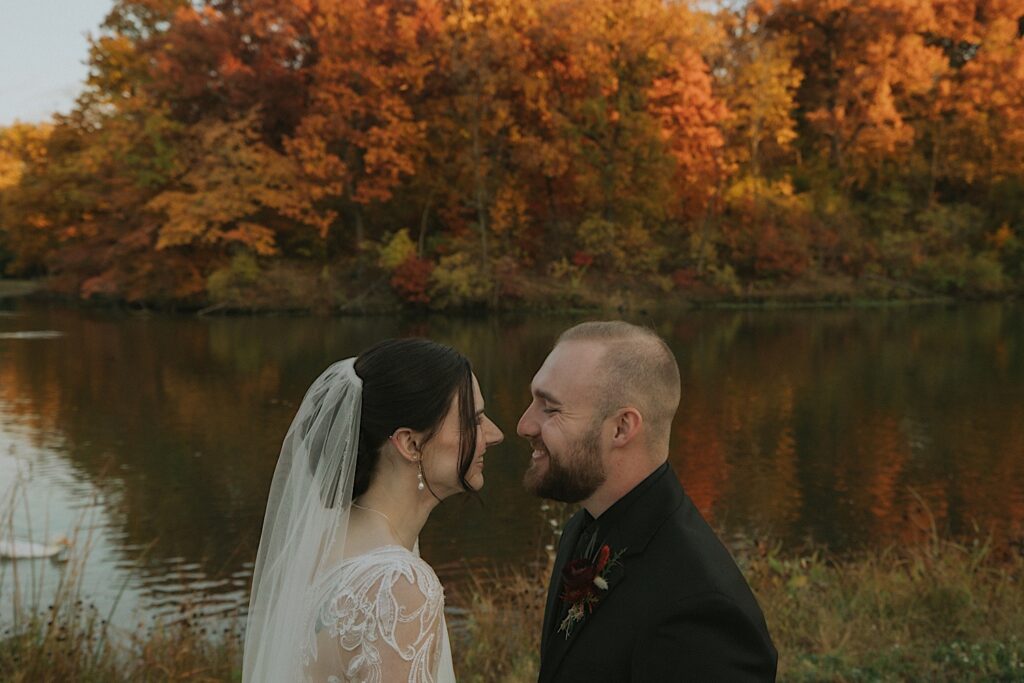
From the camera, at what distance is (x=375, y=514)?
2787 mm

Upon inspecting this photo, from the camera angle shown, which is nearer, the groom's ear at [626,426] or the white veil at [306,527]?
the groom's ear at [626,426]

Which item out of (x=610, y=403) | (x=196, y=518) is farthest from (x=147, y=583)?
(x=610, y=403)

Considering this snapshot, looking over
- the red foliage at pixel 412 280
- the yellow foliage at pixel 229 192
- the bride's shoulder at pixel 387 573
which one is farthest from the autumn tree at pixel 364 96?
the bride's shoulder at pixel 387 573

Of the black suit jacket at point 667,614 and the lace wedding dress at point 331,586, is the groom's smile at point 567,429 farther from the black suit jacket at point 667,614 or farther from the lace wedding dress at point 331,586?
the lace wedding dress at point 331,586

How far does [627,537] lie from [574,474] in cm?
19

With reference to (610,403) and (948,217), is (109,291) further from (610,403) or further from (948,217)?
(610,403)

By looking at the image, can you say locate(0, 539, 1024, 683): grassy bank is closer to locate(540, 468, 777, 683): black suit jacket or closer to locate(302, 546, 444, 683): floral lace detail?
locate(302, 546, 444, 683): floral lace detail

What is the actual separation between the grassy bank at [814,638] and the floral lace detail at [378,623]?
3.15 m

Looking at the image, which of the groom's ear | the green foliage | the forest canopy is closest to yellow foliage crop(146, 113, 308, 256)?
the forest canopy

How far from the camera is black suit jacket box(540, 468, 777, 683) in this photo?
2.23 meters

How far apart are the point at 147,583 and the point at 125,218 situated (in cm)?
3146

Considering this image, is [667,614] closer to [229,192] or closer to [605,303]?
→ [605,303]

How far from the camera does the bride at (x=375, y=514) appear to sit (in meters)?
2.56

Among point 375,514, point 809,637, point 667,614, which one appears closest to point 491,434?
point 375,514
